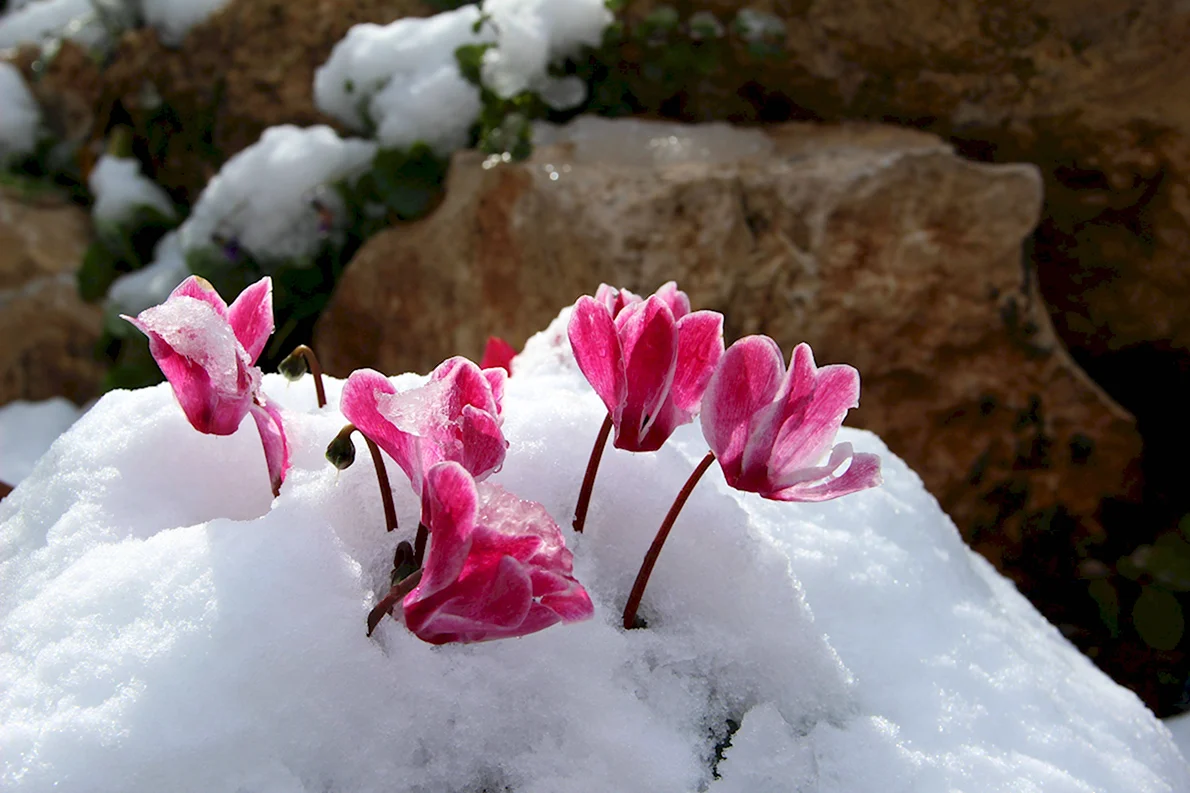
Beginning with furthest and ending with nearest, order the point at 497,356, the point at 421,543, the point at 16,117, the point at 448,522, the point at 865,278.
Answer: the point at 16,117 < the point at 865,278 < the point at 497,356 < the point at 421,543 < the point at 448,522

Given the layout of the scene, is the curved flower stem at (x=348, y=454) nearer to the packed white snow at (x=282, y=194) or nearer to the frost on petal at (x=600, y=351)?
the frost on petal at (x=600, y=351)

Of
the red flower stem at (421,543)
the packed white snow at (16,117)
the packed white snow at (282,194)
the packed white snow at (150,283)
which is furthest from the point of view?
the packed white snow at (16,117)

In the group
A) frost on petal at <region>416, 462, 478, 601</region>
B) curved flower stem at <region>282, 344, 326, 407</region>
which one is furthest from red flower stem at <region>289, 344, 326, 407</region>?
frost on petal at <region>416, 462, 478, 601</region>

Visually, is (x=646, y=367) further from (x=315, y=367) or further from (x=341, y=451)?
(x=315, y=367)

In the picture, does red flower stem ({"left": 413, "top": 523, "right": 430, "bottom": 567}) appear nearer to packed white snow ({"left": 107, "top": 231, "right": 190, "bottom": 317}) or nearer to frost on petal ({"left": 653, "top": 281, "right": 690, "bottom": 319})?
frost on petal ({"left": 653, "top": 281, "right": 690, "bottom": 319})

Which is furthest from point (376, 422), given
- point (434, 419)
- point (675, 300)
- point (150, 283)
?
point (150, 283)

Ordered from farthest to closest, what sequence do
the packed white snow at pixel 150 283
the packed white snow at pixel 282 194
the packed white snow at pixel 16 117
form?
the packed white snow at pixel 16 117, the packed white snow at pixel 150 283, the packed white snow at pixel 282 194

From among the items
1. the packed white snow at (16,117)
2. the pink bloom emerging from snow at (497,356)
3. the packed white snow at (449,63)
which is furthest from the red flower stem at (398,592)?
the packed white snow at (16,117)
